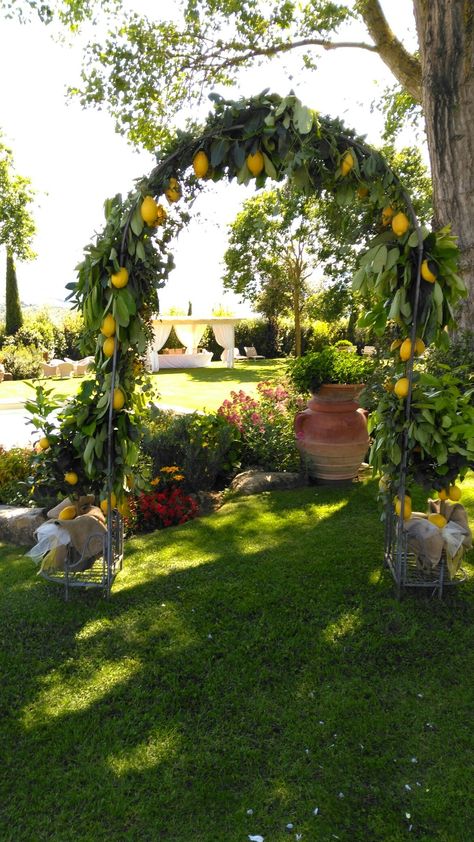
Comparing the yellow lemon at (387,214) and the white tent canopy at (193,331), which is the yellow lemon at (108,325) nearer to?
the yellow lemon at (387,214)

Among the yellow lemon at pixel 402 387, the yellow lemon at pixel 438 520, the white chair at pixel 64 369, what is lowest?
the yellow lemon at pixel 438 520

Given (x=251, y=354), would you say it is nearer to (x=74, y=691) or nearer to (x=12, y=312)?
(x=12, y=312)

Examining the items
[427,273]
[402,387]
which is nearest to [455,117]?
[427,273]

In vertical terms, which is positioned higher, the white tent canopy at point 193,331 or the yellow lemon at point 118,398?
the white tent canopy at point 193,331

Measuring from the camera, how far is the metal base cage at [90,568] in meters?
3.13

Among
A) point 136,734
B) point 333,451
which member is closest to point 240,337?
point 333,451

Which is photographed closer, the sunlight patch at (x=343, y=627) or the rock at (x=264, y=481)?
the sunlight patch at (x=343, y=627)

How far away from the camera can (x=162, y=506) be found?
4605 mm

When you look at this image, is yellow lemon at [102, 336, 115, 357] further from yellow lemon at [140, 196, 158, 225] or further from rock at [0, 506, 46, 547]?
rock at [0, 506, 46, 547]

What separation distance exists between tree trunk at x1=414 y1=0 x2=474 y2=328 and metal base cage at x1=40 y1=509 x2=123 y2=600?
305 cm

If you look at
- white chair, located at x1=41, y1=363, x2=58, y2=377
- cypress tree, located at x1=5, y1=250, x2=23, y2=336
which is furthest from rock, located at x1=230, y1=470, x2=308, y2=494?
cypress tree, located at x1=5, y1=250, x2=23, y2=336

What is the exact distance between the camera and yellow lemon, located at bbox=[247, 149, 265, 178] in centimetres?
264

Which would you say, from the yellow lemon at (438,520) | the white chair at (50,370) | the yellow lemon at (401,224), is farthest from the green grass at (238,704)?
the white chair at (50,370)

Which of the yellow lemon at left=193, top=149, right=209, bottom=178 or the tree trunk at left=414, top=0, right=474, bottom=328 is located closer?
the yellow lemon at left=193, top=149, right=209, bottom=178
